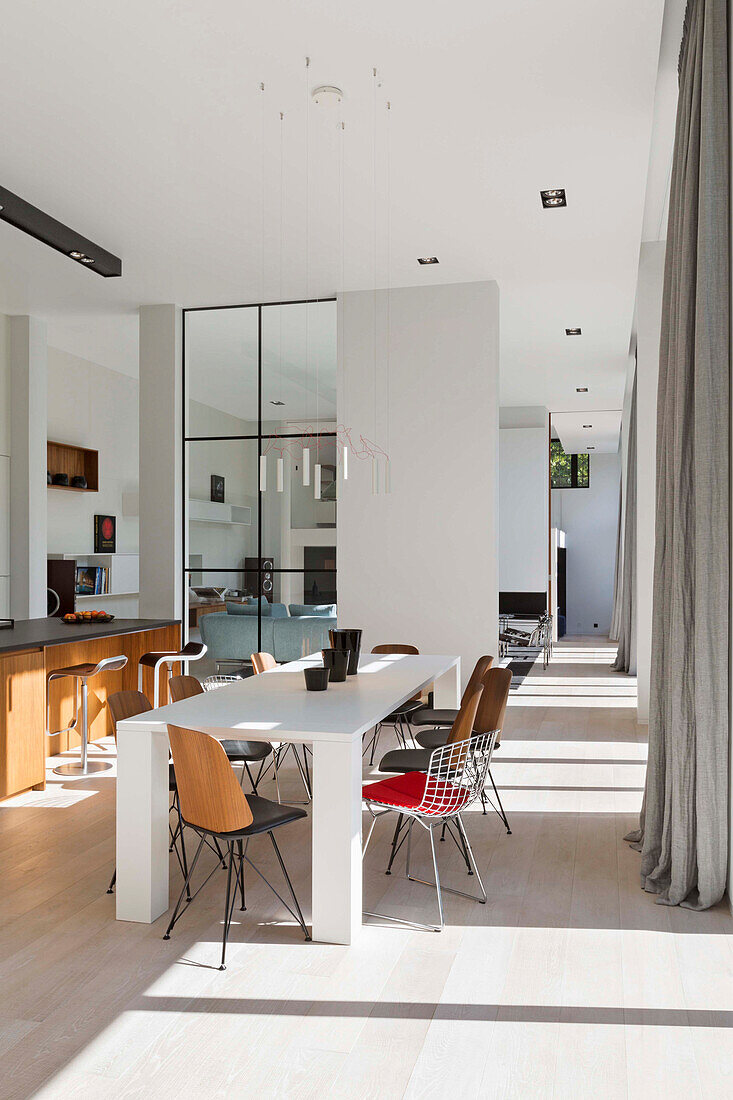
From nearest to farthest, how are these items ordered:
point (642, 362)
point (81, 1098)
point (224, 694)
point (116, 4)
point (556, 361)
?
point (81, 1098) < point (116, 4) < point (224, 694) < point (642, 362) < point (556, 361)

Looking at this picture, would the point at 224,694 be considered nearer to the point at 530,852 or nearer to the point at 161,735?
the point at 161,735

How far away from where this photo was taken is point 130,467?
10586mm

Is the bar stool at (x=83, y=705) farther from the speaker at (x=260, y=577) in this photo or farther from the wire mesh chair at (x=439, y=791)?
the wire mesh chair at (x=439, y=791)

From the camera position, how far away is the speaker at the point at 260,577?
303 inches

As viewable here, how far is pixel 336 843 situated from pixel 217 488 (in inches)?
208

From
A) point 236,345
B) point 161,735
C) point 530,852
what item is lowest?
point 530,852

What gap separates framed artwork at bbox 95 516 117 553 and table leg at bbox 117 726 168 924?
703cm

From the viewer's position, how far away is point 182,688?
4074 mm

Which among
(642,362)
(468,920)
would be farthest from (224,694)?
(642,362)

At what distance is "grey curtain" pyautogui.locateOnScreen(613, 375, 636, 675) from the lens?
10180 millimetres

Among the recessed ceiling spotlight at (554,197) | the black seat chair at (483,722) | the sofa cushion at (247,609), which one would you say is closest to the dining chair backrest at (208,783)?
the black seat chair at (483,722)

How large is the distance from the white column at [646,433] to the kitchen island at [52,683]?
3682 millimetres

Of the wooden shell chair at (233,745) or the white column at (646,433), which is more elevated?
the white column at (646,433)

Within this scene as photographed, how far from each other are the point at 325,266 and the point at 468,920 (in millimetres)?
5076
